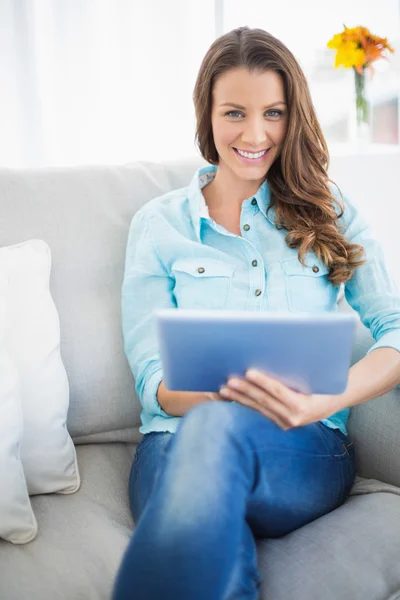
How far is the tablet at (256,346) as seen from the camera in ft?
2.54

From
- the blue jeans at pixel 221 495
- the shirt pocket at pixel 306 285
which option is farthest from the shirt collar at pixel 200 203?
the blue jeans at pixel 221 495

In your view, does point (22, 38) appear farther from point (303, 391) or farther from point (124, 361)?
point (303, 391)

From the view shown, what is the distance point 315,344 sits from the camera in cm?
79

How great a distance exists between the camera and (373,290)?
124cm

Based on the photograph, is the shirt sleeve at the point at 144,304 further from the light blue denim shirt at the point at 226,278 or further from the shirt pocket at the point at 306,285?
the shirt pocket at the point at 306,285

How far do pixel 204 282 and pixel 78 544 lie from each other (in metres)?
0.51

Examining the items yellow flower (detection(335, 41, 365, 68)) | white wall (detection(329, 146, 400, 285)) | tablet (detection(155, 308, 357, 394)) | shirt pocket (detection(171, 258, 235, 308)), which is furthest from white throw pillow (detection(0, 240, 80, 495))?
yellow flower (detection(335, 41, 365, 68))

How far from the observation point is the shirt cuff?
1.17m

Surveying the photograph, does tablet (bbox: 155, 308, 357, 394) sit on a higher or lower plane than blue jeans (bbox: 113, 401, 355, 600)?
higher

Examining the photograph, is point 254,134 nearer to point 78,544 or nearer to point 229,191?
point 229,191

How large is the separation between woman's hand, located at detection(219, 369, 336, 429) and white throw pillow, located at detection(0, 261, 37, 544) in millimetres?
358

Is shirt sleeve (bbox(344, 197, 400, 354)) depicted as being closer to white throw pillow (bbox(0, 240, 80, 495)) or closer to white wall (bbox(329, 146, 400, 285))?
white throw pillow (bbox(0, 240, 80, 495))

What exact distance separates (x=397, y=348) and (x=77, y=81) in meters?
1.25

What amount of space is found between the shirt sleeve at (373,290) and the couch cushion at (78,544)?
1.77 ft
